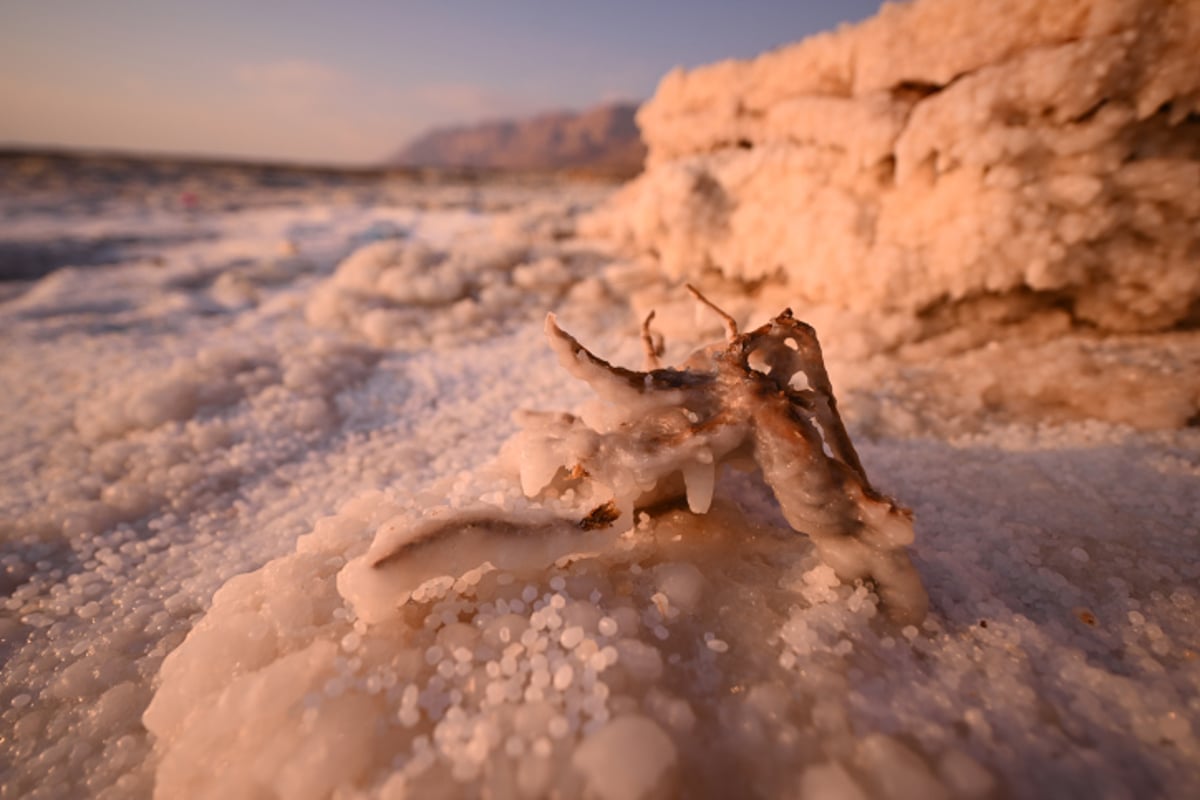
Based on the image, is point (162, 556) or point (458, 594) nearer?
point (458, 594)

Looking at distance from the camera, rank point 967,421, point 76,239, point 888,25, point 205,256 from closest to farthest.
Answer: point 967,421 < point 888,25 < point 205,256 < point 76,239

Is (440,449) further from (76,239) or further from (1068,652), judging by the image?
(76,239)

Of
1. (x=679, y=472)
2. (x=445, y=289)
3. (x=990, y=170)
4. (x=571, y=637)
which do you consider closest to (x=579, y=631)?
(x=571, y=637)

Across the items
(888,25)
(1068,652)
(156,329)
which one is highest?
(888,25)

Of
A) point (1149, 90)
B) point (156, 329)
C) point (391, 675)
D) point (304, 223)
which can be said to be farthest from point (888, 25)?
point (304, 223)

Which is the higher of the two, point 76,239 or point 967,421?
point 967,421

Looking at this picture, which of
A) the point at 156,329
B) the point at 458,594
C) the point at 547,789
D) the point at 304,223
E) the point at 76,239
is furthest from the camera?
the point at 304,223

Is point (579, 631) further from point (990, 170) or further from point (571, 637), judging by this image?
point (990, 170)
